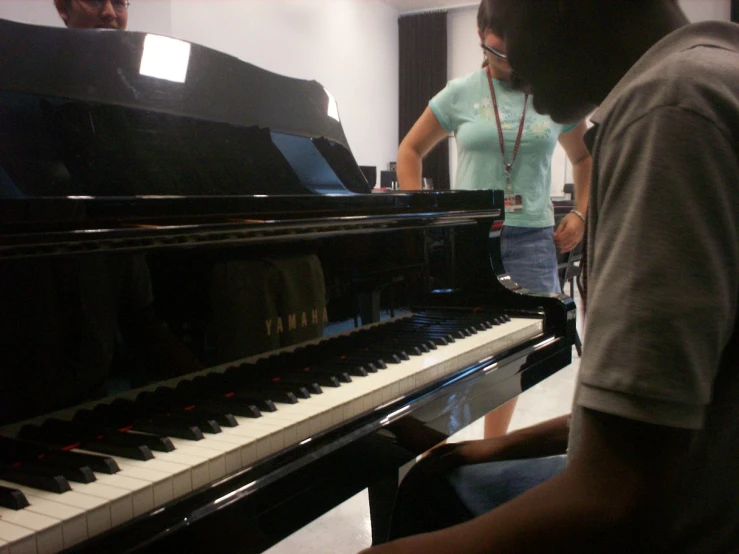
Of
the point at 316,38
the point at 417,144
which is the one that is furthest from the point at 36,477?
the point at 316,38

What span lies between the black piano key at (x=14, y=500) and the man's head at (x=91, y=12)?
1.60m

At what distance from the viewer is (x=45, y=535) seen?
0.66 meters

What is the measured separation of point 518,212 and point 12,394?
1.62 m

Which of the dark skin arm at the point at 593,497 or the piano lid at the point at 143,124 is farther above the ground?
the piano lid at the point at 143,124

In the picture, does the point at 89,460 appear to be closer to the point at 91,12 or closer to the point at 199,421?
the point at 199,421

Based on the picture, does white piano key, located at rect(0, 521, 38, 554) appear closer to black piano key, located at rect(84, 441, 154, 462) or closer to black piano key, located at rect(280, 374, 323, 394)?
black piano key, located at rect(84, 441, 154, 462)

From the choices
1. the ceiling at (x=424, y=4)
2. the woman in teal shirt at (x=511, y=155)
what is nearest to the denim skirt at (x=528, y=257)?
the woman in teal shirt at (x=511, y=155)

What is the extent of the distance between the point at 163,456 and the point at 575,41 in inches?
28.0

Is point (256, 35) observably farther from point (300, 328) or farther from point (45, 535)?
point (45, 535)

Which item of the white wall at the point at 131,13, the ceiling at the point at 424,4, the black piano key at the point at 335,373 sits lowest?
the black piano key at the point at 335,373

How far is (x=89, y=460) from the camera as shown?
81 cm

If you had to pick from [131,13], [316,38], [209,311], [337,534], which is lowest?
[337,534]

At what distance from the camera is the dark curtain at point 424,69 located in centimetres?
885

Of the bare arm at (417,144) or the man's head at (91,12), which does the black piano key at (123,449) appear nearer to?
the man's head at (91,12)
